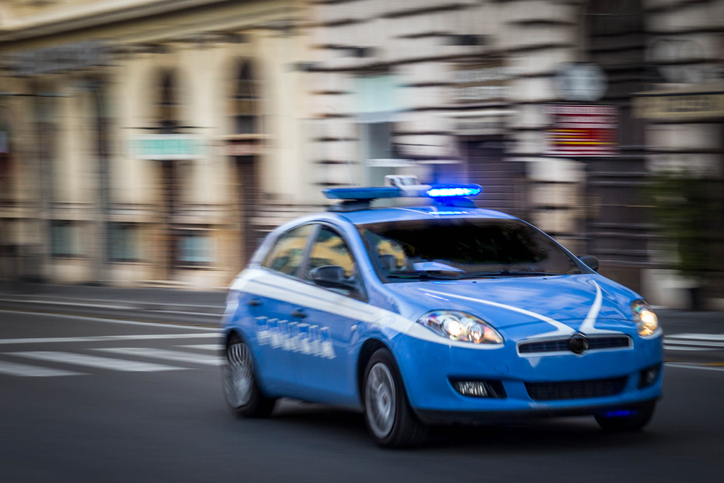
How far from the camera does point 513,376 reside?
6824 millimetres

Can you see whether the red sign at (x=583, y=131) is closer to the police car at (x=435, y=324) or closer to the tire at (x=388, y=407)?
the police car at (x=435, y=324)

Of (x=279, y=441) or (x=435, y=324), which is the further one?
(x=279, y=441)

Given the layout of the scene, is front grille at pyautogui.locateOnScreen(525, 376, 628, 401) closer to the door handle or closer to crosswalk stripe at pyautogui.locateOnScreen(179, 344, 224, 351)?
the door handle

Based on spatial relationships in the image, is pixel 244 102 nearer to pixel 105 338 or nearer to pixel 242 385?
pixel 105 338

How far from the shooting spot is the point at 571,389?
693 centimetres

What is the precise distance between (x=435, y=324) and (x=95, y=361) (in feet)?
22.6

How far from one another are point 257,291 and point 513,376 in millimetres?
2645

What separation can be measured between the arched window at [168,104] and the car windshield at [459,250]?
67.2 feet

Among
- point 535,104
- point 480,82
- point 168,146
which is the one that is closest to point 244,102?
point 168,146

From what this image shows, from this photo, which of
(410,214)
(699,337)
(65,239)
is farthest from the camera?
(65,239)

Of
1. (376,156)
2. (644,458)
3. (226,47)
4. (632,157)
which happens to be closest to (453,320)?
(644,458)

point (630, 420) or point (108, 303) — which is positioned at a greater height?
point (630, 420)

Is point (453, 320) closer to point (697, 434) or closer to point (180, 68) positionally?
point (697, 434)

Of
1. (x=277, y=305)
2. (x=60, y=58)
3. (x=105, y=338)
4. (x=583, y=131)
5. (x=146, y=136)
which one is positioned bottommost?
(x=105, y=338)
